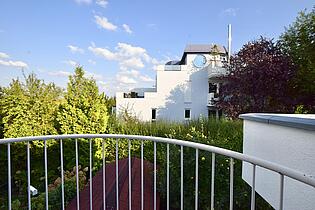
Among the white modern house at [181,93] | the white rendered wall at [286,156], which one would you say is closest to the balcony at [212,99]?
the white modern house at [181,93]

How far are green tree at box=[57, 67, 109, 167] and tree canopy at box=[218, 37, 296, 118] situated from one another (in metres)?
4.62

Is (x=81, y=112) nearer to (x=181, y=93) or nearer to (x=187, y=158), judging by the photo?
(x=187, y=158)

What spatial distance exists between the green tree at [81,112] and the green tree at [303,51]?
713 cm

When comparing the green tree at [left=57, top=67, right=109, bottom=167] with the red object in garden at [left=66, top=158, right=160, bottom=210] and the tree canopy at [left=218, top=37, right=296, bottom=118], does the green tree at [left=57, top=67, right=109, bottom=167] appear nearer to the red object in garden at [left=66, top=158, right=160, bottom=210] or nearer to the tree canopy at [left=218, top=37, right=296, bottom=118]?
→ the red object in garden at [left=66, top=158, right=160, bottom=210]

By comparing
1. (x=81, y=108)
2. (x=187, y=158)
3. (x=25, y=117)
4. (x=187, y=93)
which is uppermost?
(x=187, y=93)

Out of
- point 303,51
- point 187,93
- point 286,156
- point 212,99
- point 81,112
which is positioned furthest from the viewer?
point 187,93

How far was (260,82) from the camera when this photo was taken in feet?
26.5

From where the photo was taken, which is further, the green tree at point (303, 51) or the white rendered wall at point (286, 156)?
the green tree at point (303, 51)

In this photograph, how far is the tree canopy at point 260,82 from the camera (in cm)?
811

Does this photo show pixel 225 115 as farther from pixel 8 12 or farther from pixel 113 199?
pixel 8 12

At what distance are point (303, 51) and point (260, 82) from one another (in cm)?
279

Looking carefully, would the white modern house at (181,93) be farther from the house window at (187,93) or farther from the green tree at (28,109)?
the green tree at (28,109)

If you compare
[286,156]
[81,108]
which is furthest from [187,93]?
[286,156]

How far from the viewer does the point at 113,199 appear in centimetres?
268
